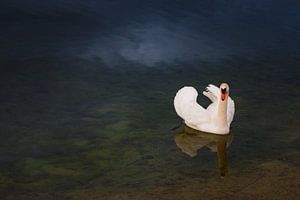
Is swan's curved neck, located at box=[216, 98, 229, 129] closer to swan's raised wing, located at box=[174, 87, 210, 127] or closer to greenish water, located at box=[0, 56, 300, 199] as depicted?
swan's raised wing, located at box=[174, 87, 210, 127]

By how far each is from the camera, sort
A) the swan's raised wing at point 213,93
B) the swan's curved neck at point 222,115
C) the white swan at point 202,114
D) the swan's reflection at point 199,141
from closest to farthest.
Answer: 1. the swan's reflection at point 199,141
2. the swan's curved neck at point 222,115
3. the white swan at point 202,114
4. the swan's raised wing at point 213,93

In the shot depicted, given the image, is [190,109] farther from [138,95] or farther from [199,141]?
[138,95]

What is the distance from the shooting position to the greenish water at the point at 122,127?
8.81 meters

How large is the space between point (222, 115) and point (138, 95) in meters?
2.02

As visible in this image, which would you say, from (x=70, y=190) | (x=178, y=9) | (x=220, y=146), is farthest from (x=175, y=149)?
(x=178, y=9)

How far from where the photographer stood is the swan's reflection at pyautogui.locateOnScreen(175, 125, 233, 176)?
32.2 ft

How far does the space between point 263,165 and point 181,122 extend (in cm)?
172

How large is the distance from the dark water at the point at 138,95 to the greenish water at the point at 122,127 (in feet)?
0.08

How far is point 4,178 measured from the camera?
28.4 ft

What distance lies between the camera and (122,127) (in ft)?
33.9

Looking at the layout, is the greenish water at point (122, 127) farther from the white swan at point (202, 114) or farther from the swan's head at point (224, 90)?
the swan's head at point (224, 90)

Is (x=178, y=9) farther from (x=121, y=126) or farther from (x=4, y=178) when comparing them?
(x=4, y=178)

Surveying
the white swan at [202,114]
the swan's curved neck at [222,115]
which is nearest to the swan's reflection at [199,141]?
the white swan at [202,114]

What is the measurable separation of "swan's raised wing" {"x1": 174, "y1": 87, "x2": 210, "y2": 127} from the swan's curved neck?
21 centimetres
